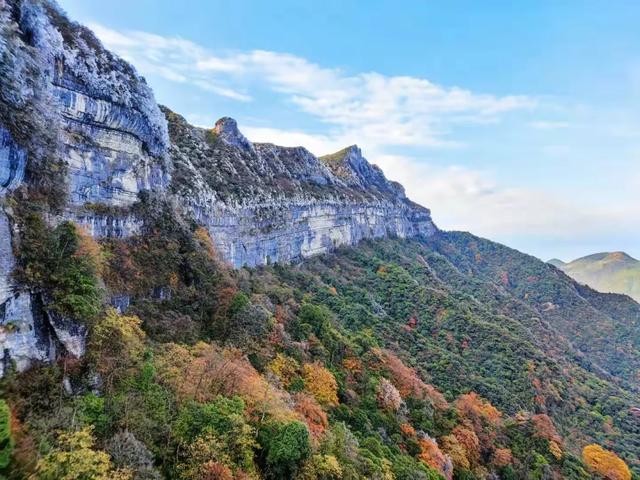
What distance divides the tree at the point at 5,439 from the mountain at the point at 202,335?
79 mm

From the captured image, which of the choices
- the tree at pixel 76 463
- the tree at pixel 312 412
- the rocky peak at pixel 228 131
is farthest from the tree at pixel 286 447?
the rocky peak at pixel 228 131

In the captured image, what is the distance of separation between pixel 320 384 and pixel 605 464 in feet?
117

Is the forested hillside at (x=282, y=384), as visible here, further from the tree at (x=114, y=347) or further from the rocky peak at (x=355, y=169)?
the rocky peak at (x=355, y=169)

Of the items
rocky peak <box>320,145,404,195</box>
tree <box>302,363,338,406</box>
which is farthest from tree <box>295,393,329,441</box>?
rocky peak <box>320,145,404,195</box>

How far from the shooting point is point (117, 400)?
2025cm

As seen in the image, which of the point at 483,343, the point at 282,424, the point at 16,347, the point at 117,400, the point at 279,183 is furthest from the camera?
the point at 279,183

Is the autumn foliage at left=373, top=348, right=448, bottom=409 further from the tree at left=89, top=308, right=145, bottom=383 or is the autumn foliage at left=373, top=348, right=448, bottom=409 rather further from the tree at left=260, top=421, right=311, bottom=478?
the tree at left=89, top=308, right=145, bottom=383

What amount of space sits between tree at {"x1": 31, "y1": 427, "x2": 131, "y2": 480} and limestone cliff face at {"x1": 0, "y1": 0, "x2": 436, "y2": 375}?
490 cm

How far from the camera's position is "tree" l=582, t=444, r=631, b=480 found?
1832 inches

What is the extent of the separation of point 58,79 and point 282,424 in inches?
1019

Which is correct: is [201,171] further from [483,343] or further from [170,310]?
[483,343]

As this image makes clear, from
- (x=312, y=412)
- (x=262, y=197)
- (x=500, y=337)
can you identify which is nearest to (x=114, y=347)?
(x=312, y=412)

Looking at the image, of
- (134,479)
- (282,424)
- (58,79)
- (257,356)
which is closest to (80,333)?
(134,479)

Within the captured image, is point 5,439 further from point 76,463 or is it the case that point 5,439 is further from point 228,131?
point 228,131
